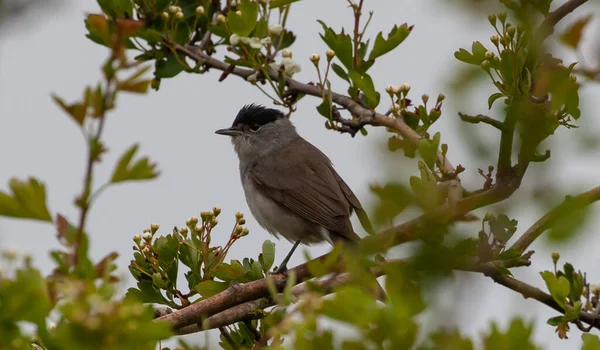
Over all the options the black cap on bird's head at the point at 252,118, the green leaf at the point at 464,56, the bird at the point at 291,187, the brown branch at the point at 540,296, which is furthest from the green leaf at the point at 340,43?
the black cap on bird's head at the point at 252,118

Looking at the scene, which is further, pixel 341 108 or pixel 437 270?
pixel 341 108

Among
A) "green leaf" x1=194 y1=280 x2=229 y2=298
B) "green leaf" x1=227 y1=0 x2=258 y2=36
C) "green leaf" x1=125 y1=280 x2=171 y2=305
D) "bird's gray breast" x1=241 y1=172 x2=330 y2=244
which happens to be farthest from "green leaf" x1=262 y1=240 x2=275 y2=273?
"bird's gray breast" x1=241 y1=172 x2=330 y2=244

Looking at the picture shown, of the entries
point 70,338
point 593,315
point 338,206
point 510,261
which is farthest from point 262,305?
point 70,338

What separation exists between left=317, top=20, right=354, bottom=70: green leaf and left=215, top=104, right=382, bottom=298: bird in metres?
1.73

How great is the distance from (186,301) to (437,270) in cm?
292

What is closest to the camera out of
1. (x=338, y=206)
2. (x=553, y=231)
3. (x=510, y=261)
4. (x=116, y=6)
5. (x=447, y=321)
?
(x=447, y=321)

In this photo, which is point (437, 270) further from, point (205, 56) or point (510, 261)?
point (205, 56)

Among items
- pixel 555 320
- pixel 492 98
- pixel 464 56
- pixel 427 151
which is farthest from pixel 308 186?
pixel 492 98

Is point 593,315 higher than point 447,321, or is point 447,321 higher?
point 593,315

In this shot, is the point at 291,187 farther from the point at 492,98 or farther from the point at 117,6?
the point at 492,98

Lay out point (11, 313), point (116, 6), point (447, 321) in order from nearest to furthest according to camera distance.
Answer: point (447, 321)
point (11, 313)
point (116, 6)

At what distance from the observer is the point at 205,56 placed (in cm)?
468

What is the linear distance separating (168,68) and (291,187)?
2.21 metres

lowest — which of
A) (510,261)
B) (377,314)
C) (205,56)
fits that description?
(377,314)
